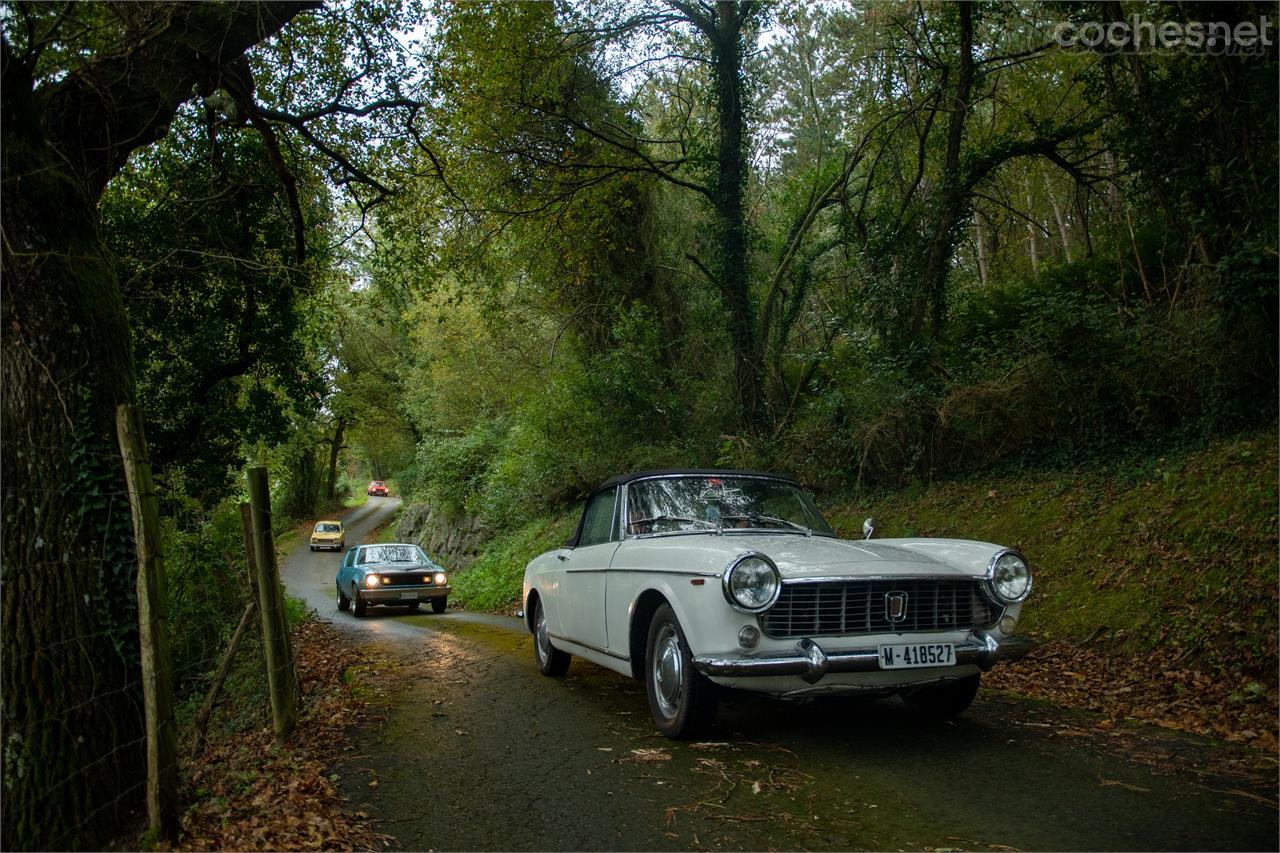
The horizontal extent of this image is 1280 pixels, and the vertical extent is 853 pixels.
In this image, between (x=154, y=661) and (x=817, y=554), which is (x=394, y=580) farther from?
(x=154, y=661)

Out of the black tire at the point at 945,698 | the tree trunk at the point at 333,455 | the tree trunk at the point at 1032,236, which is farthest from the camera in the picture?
the tree trunk at the point at 333,455

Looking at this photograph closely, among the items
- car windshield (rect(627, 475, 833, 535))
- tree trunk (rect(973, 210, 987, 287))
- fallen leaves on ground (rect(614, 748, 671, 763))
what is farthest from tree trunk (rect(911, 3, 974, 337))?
tree trunk (rect(973, 210, 987, 287))

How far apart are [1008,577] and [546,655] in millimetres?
4244

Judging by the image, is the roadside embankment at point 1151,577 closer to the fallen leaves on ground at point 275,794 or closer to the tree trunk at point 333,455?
the fallen leaves on ground at point 275,794

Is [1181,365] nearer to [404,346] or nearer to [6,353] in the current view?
[6,353]

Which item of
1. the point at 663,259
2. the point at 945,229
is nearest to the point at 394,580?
the point at 663,259

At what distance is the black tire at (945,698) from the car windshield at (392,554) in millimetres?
14040

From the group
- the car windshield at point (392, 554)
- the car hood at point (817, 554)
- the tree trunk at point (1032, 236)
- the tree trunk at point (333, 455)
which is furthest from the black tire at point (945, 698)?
the tree trunk at point (333, 455)

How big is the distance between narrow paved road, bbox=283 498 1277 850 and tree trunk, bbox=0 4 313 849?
50.2 inches

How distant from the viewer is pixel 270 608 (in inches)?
204

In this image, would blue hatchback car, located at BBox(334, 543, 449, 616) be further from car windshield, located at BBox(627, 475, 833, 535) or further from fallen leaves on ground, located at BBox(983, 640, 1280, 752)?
fallen leaves on ground, located at BBox(983, 640, 1280, 752)

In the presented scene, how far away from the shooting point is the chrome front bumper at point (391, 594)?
55.7ft

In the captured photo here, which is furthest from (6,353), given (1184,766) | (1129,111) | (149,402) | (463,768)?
(1129,111)

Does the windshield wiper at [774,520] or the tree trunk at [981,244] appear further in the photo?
the tree trunk at [981,244]
